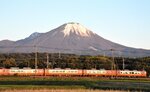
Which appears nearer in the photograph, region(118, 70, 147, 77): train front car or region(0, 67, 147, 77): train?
region(0, 67, 147, 77): train

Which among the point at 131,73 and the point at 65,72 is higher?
the point at 65,72

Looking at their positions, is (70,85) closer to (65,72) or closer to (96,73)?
(65,72)

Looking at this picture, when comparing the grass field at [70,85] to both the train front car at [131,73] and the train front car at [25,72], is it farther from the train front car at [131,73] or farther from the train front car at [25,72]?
the train front car at [131,73]

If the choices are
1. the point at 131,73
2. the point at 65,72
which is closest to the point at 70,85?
the point at 65,72

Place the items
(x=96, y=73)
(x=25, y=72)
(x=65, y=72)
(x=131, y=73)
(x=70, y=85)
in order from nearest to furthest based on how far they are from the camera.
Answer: (x=70, y=85)
(x=25, y=72)
(x=65, y=72)
(x=96, y=73)
(x=131, y=73)

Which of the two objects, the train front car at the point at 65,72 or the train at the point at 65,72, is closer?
the train at the point at 65,72

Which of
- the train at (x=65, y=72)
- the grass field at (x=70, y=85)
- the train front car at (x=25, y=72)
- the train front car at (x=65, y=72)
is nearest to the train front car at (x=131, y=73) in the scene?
the train at (x=65, y=72)

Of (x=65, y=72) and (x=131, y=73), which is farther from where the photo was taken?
(x=131, y=73)

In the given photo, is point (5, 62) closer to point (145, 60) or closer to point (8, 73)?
point (8, 73)

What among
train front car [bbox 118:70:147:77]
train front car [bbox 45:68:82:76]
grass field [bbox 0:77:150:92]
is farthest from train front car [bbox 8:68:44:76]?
grass field [bbox 0:77:150:92]

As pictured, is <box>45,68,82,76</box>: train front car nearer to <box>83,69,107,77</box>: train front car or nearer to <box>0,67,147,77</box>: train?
<box>0,67,147,77</box>: train

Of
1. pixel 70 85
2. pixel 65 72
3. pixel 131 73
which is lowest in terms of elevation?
pixel 70 85

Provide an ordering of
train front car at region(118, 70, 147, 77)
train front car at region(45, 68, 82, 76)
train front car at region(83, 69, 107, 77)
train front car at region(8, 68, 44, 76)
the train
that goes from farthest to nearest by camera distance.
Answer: train front car at region(118, 70, 147, 77) → train front car at region(83, 69, 107, 77) → train front car at region(45, 68, 82, 76) → the train → train front car at region(8, 68, 44, 76)

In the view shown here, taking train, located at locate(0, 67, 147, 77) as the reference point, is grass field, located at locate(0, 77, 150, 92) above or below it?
below
